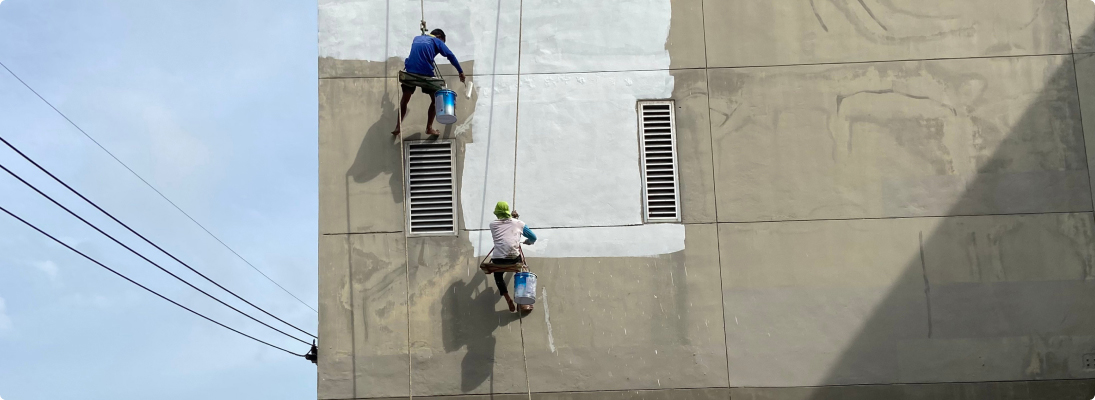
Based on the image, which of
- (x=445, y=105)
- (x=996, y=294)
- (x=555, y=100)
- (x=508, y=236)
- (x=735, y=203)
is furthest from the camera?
(x=555, y=100)

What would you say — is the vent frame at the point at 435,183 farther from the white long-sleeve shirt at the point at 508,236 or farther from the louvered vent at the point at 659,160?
the louvered vent at the point at 659,160

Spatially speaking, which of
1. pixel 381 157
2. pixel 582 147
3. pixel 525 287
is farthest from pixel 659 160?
pixel 381 157

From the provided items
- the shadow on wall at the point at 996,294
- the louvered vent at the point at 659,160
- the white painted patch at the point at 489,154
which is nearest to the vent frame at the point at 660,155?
the louvered vent at the point at 659,160

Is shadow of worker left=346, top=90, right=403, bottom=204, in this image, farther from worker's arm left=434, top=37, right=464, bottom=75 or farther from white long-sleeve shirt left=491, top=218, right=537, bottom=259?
white long-sleeve shirt left=491, top=218, right=537, bottom=259

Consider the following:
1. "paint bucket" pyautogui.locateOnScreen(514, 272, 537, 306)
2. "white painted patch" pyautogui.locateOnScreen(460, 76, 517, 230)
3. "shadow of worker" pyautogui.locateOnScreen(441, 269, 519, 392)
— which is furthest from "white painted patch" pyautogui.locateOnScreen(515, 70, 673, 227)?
"shadow of worker" pyautogui.locateOnScreen(441, 269, 519, 392)

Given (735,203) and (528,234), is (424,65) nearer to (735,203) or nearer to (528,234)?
(528,234)

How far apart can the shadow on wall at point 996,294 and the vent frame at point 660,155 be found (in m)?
2.17

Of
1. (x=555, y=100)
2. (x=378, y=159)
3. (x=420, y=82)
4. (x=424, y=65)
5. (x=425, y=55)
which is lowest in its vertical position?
(x=378, y=159)

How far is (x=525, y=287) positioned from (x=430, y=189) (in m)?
1.76

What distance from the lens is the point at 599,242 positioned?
12.2 m

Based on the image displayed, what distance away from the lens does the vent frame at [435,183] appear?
39.9 ft

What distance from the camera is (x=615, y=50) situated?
41.4 feet

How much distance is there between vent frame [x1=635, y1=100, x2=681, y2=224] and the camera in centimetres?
1225

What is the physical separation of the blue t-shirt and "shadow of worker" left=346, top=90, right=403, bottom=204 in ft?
2.38
